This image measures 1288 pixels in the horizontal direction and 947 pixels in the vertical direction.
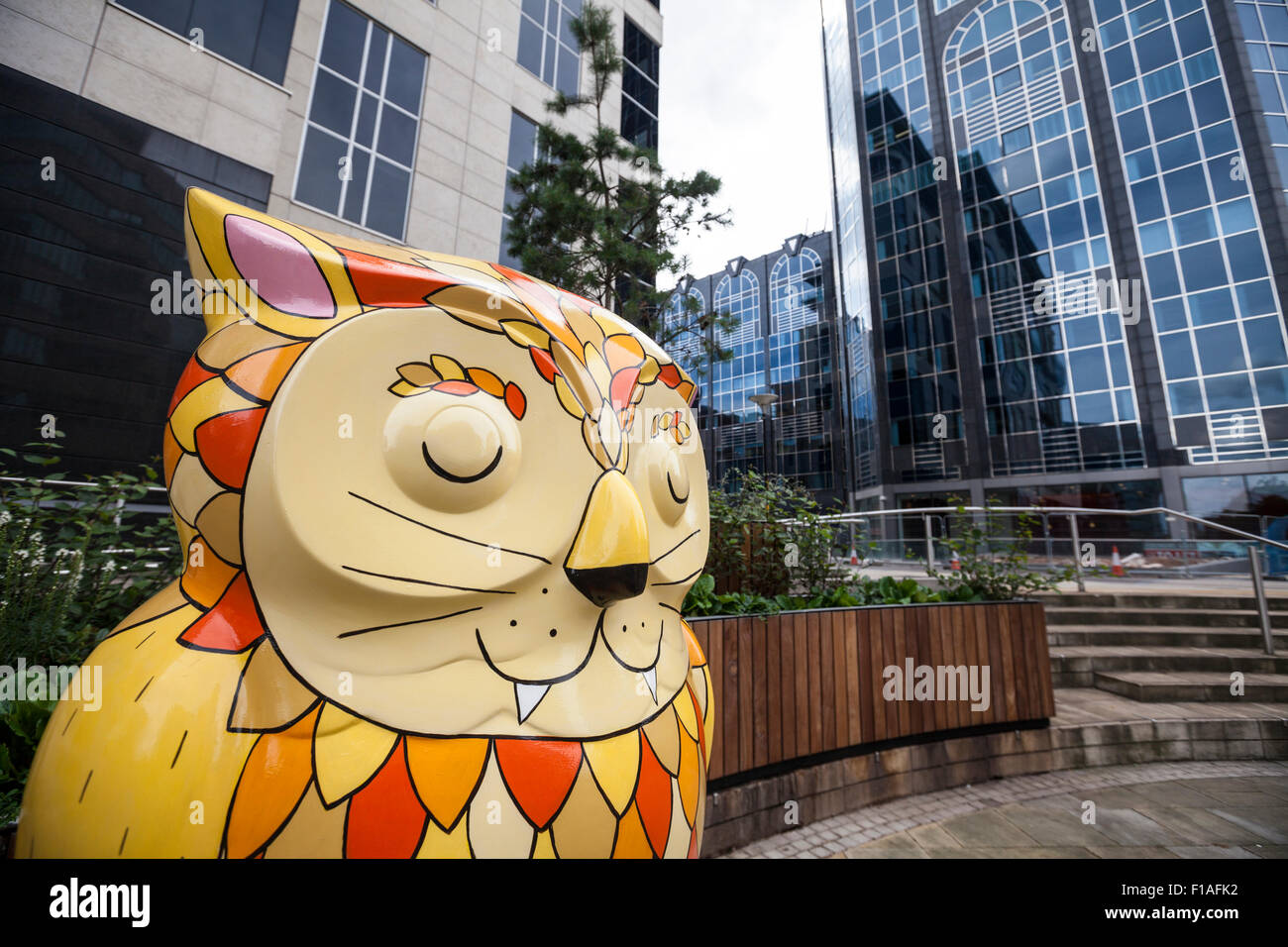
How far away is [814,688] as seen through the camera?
3.79 metres

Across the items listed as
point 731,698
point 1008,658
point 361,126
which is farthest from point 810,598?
point 361,126

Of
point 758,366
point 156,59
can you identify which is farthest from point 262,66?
point 758,366

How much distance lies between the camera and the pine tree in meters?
6.29

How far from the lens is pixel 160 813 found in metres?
0.78

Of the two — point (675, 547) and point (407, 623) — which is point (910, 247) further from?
point (407, 623)

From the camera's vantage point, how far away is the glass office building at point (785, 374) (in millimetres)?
35438

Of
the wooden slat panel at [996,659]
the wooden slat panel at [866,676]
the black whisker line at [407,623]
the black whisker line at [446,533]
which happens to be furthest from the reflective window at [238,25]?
the wooden slat panel at [996,659]

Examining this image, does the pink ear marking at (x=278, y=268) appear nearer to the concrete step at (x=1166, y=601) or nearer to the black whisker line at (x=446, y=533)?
the black whisker line at (x=446, y=533)

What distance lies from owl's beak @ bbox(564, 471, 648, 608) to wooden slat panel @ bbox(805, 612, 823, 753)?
306 cm

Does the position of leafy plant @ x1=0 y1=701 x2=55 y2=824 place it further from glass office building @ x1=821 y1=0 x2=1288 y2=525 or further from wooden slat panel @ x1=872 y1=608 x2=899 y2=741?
glass office building @ x1=821 y1=0 x2=1288 y2=525

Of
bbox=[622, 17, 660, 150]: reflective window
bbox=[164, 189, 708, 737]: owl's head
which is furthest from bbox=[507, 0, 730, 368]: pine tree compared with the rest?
bbox=[622, 17, 660, 150]: reflective window

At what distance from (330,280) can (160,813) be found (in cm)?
89

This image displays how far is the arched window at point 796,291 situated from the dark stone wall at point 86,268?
34.3 meters
